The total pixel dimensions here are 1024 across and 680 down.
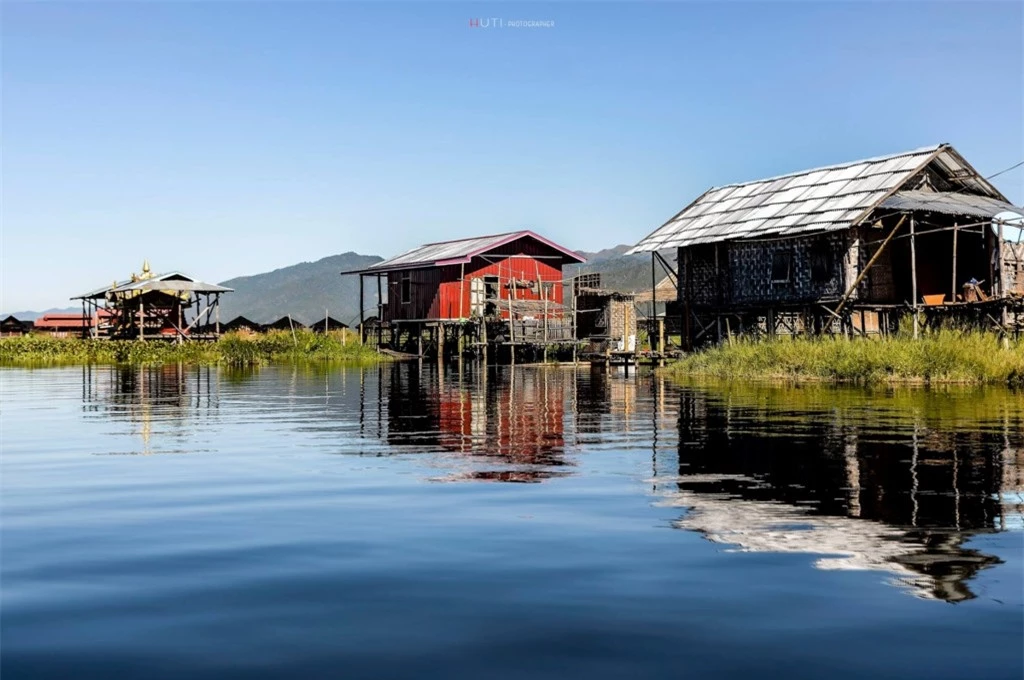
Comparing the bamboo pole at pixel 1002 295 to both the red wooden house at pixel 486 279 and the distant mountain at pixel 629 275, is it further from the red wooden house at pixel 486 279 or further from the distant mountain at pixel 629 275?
the distant mountain at pixel 629 275

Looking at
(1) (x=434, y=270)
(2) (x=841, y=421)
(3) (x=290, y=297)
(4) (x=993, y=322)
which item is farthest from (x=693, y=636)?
(3) (x=290, y=297)

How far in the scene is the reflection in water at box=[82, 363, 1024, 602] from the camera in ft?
22.4

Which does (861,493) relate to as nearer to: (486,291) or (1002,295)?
(1002,295)

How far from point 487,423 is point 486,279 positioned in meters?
33.2

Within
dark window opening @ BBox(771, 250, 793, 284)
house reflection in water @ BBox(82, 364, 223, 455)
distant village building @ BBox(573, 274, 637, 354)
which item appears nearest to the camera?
house reflection in water @ BBox(82, 364, 223, 455)

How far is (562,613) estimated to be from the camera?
4.98 metres

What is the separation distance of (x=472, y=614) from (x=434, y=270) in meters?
44.9

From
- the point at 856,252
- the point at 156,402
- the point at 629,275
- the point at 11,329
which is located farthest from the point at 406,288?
the point at 629,275

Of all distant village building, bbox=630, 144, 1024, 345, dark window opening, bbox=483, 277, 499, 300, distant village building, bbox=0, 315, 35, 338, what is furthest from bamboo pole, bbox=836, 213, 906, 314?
distant village building, bbox=0, 315, 35, 338

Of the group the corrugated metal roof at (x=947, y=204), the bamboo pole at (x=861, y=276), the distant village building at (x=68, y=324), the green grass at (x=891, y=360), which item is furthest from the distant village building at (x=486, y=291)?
the distant village building at (x=68, y=324)

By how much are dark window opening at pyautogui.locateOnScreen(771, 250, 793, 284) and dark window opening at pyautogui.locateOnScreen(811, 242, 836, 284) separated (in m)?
0.87

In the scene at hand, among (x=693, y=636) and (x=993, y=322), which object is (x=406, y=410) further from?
(x=993, y=322)

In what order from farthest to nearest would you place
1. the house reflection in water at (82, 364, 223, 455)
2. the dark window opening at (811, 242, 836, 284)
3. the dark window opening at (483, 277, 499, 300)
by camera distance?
1. the dark window opening at (483, 277, 499, 300)
2. the dark window opening at (811, 242, 836, 284)
3. the house reflection in water at (82, 364, 223, 455)

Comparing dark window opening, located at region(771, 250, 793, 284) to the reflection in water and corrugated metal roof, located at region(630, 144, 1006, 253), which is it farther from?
the reflection in water
